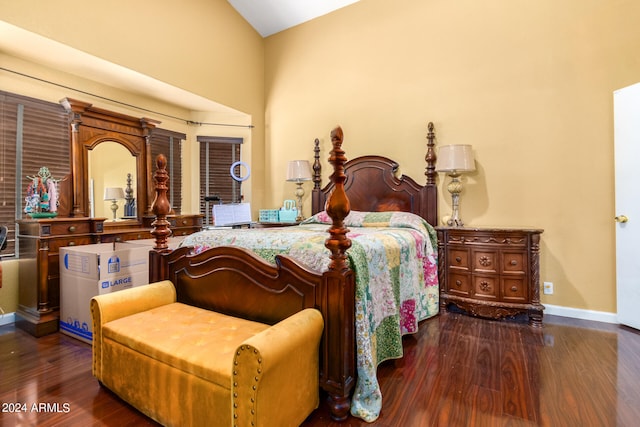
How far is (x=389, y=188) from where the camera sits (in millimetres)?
3793

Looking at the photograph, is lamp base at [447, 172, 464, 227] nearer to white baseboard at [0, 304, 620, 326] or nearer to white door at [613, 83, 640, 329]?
white baseboard at [0, 304, 620, 326]

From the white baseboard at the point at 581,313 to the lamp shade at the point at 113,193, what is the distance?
4.81 metres

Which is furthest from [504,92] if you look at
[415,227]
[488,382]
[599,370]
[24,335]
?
[24,335]

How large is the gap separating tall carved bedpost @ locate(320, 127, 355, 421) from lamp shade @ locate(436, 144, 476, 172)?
6.61 feet

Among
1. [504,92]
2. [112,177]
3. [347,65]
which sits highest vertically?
[347,65]

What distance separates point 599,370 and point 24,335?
436cm

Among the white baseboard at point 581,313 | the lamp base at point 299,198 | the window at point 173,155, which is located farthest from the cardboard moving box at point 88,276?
the white baseboard at point 581,313

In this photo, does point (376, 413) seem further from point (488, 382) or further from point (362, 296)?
point (488, 382)

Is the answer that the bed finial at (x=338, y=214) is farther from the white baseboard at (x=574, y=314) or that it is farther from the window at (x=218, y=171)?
the window at (x=218, y=171)

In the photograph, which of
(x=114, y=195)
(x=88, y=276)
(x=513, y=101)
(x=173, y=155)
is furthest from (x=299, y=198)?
(x=513, y=101)

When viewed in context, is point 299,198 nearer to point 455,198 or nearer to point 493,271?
point 455,198

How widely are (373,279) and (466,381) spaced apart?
2.75 feet

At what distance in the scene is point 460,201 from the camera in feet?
11.3

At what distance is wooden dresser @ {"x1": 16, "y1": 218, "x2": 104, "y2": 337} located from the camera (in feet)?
8.73
